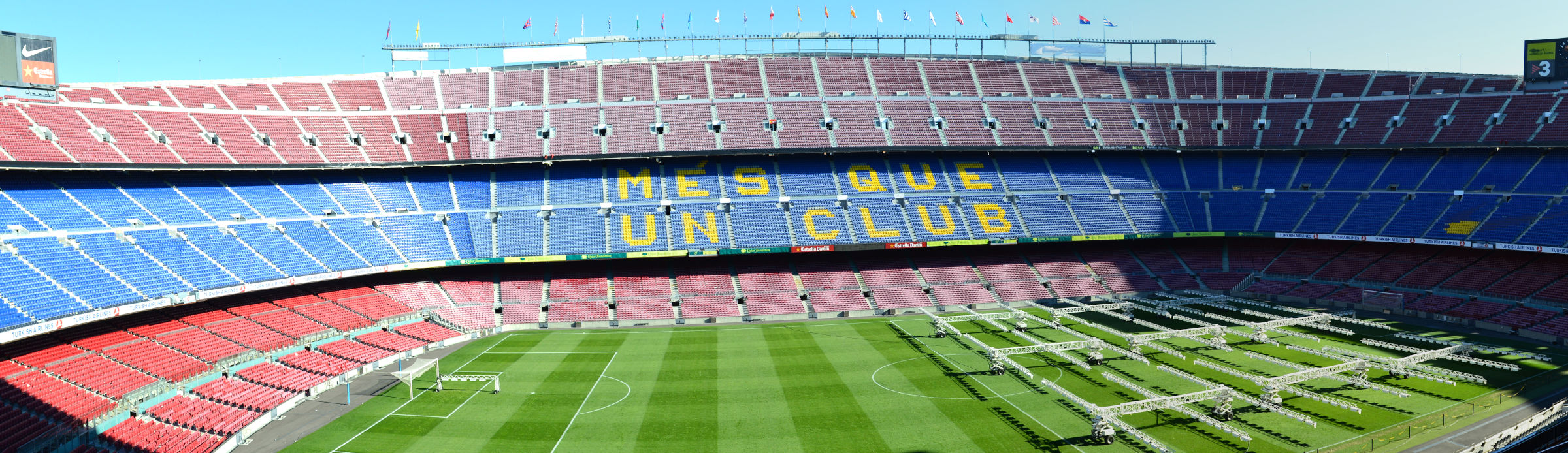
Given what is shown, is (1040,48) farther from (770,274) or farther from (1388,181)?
(770,274)

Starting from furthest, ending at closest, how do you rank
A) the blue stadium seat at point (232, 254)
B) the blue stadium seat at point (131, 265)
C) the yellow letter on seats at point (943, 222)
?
the yellow letter on seats at point (943, 222)
the blue stadium seat at point (232, 254)
the blue stadium seat at point (131, 265)

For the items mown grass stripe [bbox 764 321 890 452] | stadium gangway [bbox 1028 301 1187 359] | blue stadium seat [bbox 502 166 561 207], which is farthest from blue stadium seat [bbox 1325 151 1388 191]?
blue stadium seat [bbox 502 166 561 207]

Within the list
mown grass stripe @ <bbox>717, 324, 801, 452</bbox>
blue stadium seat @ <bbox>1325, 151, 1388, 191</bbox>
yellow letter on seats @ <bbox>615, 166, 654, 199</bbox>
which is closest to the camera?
mown grass stripe @ <bbox>717, 324, 801, 452</bbox>

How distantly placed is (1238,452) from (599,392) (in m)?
24.0

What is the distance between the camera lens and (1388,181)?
57906mm

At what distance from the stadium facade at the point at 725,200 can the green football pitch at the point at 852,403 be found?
25.7 ft

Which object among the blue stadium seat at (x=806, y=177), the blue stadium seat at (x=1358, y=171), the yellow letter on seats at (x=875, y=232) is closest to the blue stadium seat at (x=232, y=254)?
the blue stadium seat at (x=806, y=177)

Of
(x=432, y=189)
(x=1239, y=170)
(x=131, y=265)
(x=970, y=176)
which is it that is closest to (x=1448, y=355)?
(x=1239, y=170)

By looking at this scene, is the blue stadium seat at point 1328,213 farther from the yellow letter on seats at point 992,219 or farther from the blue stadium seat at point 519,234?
the blue stadium seat at point 519,234

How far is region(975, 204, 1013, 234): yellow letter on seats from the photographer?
192 ft

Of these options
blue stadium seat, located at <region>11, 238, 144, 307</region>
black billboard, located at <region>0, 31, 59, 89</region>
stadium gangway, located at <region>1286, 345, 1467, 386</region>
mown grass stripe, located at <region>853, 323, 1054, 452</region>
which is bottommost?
mown grass stripe, located at <region>853, 323, 1054, 452</region>

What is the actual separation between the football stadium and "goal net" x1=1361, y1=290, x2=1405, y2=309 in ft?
0.57

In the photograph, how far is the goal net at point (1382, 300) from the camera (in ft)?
162

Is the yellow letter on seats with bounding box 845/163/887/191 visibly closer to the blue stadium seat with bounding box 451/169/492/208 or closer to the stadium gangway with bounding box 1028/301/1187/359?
the stadium gangway with bounding box 1028/301/1187/359
